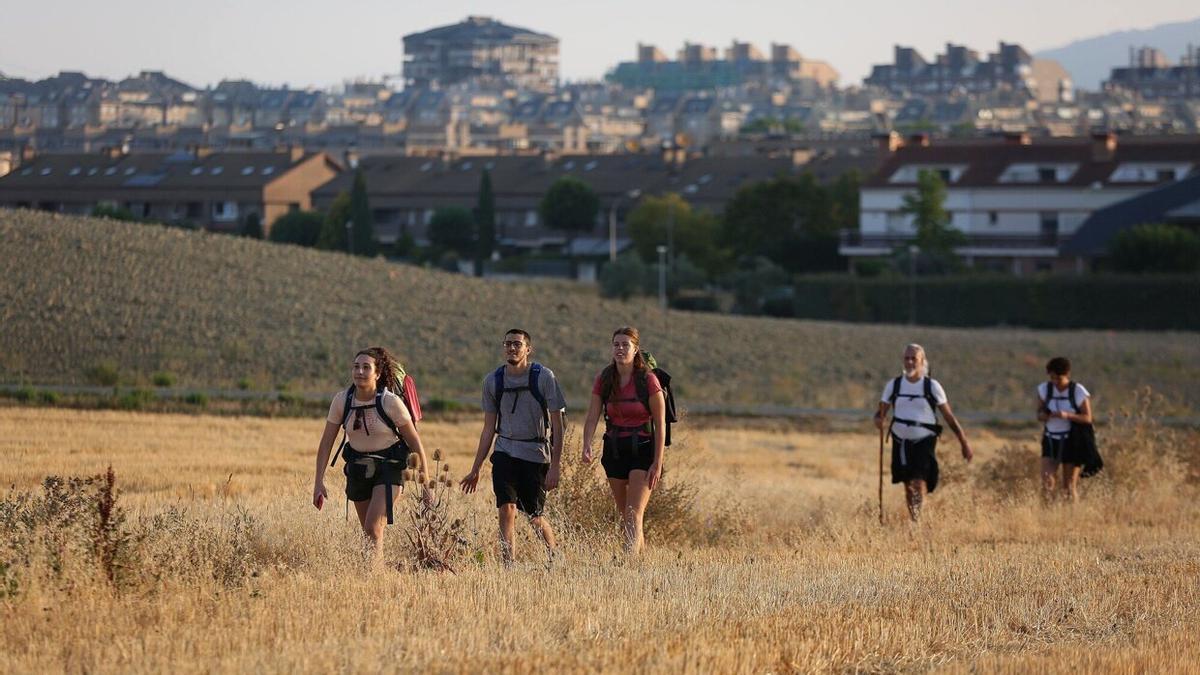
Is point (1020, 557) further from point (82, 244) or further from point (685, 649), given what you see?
point (82, 244)

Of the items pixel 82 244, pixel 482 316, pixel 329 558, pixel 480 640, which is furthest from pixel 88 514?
pixel 482 316

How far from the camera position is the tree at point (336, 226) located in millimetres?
84812

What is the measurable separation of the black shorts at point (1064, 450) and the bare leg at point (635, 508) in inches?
234

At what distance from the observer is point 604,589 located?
34.5 feet

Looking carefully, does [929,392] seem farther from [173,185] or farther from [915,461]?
[173,185]

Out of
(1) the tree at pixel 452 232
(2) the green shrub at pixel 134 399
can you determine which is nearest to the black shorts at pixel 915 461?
(2) the green shrub at pixel 134 399

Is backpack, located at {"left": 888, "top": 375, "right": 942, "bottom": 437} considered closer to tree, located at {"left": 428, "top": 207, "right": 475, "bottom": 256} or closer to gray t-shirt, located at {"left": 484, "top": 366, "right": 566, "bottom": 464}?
gray t-shirt, located at {"left": 484, "top": 366, "right": 566, "bottom": 464}

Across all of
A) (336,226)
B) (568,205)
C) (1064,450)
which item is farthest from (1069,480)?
(568,205)

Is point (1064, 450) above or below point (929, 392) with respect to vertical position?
below

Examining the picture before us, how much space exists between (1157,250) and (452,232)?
3900 cm

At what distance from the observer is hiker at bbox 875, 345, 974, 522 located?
608 inches

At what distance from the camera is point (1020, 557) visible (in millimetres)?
13203

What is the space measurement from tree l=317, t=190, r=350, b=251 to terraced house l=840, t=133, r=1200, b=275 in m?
22.9

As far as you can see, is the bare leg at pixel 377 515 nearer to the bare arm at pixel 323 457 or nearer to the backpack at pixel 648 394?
the bare arm at pixel 323 457
